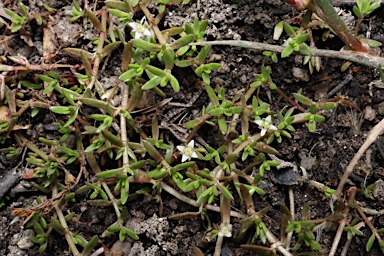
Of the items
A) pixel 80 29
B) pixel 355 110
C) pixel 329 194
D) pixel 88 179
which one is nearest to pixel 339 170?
pixel 329 194

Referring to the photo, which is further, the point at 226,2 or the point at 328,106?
the point at 226,2

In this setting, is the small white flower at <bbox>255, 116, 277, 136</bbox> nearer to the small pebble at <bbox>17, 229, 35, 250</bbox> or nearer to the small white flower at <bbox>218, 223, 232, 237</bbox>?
the small white flower at <bbox>218, 223, 232, 237</bbox>

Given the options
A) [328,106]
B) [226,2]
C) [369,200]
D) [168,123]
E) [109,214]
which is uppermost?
[226,2]

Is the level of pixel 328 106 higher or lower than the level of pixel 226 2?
lower

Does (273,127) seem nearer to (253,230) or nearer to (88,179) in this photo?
(253,230)

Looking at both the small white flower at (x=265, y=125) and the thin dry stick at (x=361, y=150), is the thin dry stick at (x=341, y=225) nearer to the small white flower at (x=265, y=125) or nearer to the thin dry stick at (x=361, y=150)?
the thin dry stick at (x=361, y=150)

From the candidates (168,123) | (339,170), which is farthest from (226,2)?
(339,170)
